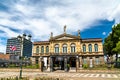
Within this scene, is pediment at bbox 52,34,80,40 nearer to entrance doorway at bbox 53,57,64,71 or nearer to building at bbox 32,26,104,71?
building at bbox 32,26,104,71

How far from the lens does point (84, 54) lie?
44.5 m

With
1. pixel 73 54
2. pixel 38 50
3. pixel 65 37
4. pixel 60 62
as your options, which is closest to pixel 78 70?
pixel 73 54

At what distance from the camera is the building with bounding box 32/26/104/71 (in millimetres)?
43062

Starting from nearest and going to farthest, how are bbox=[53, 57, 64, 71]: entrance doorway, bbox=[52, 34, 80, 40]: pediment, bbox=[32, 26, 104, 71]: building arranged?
bbox=[32, 26, 104, 71]: building → bbox=[53, 57, 64, 71]: entrance doorway → bbox=[52, 34, 80, 40]: pediment

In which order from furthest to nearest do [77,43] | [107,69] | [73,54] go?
[77,43], [73,54], [107,69]

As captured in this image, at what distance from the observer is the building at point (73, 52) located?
4306 cm

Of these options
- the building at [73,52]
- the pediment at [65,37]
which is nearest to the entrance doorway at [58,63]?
the building at [73,52]

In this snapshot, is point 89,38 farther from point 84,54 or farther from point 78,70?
point 78,70

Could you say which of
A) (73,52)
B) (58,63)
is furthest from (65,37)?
(58,63)

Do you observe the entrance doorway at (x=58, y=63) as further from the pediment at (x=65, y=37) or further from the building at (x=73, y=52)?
the pediment at (x=65, y=37)

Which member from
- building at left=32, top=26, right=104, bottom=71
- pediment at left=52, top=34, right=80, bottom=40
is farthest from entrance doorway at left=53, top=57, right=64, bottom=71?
pediment at left=52, top=34, right=80, bottom=40

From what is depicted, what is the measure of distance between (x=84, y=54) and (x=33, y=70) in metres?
15.6

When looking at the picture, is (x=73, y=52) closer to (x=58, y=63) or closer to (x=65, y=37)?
(x=65, y=37)

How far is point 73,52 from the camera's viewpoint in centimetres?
4481
